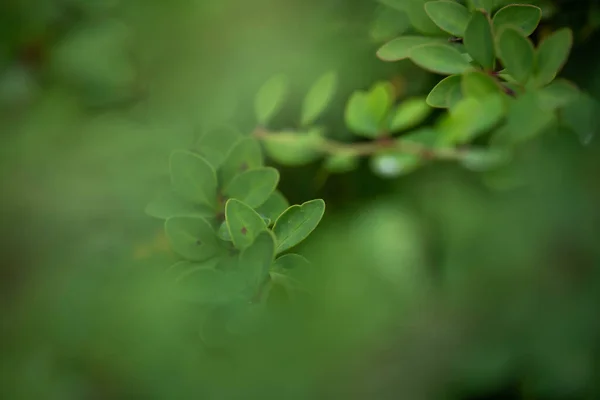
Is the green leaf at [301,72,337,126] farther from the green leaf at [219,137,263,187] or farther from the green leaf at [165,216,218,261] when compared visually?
the green leaf at [165,216,218,261]

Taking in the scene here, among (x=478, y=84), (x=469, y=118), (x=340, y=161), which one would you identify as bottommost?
(x=340, y=161)

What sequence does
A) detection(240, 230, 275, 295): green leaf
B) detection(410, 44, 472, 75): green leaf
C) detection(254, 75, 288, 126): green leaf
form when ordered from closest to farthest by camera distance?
detection(240, 230, 275, 295): green leaf, detection(410, 44, 472, 75): green leaf, detection(254, 75, 288, 126): green leaf

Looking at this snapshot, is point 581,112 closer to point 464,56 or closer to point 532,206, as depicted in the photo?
point 464,56

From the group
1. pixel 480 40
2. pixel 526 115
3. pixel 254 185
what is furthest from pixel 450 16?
pixel 254 185

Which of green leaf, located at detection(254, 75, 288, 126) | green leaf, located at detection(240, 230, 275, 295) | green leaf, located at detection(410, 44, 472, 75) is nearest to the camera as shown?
green leaf, located at detection(240, 230, 275, 295)

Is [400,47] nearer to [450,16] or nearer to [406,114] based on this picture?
[450,16]

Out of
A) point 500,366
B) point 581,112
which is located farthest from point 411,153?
point 500,366

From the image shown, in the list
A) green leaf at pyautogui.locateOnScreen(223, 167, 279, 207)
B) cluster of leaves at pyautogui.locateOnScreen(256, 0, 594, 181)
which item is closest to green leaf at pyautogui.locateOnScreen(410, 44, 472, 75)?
cluster of leaves at pyautogui.locateOnScreen(256, 0, 594, 181)
